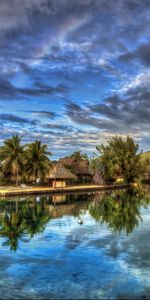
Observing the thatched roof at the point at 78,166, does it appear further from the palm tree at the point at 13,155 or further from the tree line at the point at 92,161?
the palm tree at the point at 13,155

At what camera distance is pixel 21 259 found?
15156 millimetres

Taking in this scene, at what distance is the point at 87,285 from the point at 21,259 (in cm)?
395

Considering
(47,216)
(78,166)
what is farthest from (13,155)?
(47,216)

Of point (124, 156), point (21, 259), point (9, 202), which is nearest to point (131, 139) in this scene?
point (124, 156)

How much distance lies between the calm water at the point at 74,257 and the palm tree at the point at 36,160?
99.9 ft

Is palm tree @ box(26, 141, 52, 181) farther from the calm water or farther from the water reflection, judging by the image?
the calm water

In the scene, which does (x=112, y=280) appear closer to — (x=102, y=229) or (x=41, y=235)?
(x=41, y=235)

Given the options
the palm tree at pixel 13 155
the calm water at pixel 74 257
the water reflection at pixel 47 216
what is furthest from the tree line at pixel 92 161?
the calm water at pixel 74 257

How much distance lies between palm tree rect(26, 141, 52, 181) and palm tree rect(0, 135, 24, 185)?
248 centimetres

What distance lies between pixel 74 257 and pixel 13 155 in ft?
136

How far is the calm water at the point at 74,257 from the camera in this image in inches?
452

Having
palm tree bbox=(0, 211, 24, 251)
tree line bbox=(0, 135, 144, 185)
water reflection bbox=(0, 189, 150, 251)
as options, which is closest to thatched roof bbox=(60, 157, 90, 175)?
tree line bbox=(0, 135, 144, 185)

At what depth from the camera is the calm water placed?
11492 millimetres

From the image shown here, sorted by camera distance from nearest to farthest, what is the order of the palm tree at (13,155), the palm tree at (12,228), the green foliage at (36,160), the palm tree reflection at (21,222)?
the palm tree at (12,228), the palm tree reflection at (21,222), the palm tree at (13,155), the green foliage at (36,160)
